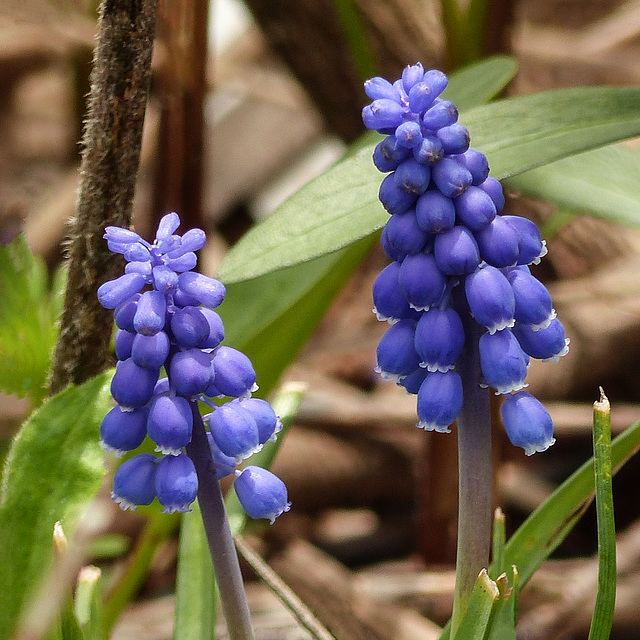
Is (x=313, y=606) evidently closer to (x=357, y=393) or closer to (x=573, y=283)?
(x=357, y=393)

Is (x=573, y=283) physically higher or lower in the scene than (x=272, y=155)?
lower

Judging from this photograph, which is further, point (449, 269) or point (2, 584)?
point (2, 584)

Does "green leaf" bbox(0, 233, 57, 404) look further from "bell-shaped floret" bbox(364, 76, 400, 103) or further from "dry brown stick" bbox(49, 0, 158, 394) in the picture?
"bell-shaped floret" bbox(364, 76, 400, 103)

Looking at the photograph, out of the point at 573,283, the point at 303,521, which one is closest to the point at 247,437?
the point at 303,521

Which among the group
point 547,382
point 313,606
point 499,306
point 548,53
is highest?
point 548,53

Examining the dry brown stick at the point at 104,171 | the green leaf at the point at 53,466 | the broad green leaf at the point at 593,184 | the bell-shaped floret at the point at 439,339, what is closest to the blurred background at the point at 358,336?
the broad green leaf at the point at 593,184
